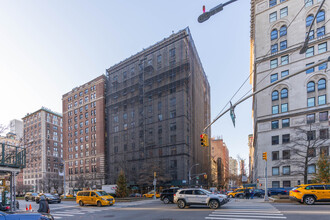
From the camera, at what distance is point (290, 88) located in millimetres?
52375

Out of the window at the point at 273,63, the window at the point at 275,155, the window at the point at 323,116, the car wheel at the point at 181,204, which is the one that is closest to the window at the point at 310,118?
the window at the point at 323,116

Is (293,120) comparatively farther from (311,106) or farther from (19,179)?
(19,179)

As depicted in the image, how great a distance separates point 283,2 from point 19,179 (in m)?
136

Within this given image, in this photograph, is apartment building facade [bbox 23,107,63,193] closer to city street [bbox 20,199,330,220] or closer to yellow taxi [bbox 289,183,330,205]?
city street [bbox 20,199,330,220]

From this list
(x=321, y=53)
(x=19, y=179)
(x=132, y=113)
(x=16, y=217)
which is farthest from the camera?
(x=19, y=179)

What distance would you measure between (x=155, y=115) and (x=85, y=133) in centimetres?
3248

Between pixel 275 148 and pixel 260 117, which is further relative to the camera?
pixel 260 117

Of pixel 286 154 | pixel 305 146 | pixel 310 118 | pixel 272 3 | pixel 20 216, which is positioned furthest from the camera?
pixel 272 3

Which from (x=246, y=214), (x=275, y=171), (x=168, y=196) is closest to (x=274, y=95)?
(x=275, y=171)

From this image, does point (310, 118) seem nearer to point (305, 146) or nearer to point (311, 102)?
point (311, 102)

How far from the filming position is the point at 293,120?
50.9 meters

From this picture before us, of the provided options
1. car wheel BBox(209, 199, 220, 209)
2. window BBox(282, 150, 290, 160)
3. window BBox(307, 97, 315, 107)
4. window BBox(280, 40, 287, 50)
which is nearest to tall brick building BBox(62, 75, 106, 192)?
window BBox(282, 150, 290, 160)

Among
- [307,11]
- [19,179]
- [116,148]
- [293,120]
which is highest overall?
[307,11]

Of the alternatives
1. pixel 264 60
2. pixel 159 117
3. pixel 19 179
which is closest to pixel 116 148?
pixel 159 117
